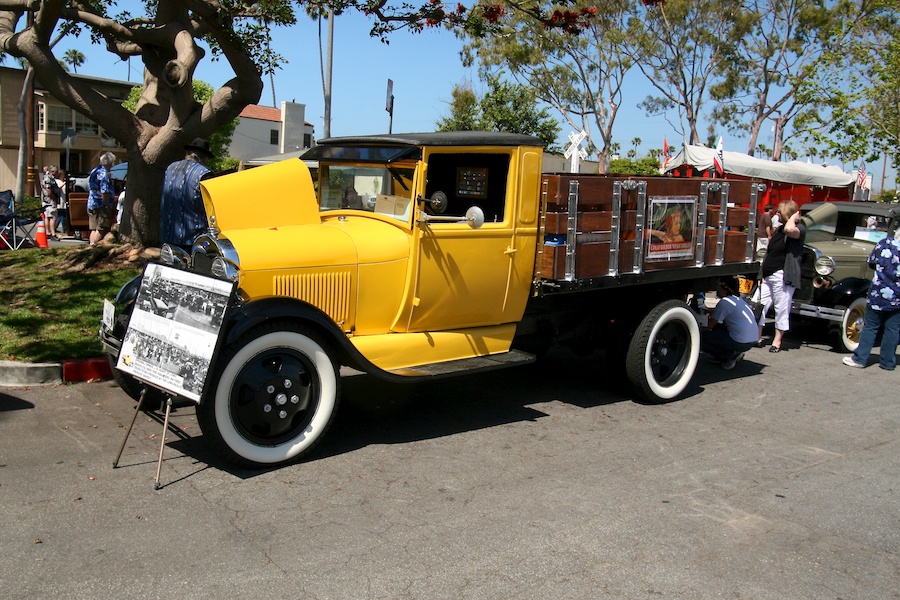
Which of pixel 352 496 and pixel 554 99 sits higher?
pixel 554 99

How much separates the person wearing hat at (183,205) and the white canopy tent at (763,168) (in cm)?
1355

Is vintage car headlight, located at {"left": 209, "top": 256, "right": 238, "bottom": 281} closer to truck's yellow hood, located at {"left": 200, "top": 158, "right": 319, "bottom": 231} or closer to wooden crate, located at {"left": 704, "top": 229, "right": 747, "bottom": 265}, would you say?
truck's yellow hood, located at {"left": 200, "top": 158, "right": 319, "bottom": 231}

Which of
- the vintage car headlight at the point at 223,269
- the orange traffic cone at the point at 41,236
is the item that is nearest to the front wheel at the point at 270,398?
the vintage car headlight at the point at 223,269

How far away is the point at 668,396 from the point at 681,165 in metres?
14.8

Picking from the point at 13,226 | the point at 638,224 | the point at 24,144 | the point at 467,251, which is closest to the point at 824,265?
the point at 638,224

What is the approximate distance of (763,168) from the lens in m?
21.0

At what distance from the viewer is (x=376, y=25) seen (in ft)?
32.9

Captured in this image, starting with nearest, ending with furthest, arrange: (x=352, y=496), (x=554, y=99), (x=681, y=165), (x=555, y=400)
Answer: (x=352, y=496)
(x=555, y=400)
(x=681, y=165)
(x=554, y=99)

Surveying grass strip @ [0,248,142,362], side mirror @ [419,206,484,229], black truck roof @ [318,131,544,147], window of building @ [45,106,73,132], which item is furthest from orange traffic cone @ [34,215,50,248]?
window of building @ [45,106,73,132]

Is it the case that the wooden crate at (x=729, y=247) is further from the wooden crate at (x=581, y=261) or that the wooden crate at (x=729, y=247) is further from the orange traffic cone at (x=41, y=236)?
the orange traffic cone at (x=41, y=236)

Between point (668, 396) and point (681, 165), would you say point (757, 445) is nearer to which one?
point (668, 396)

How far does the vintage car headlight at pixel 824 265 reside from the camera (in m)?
9.38

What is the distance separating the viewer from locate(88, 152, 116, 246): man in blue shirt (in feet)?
45.1

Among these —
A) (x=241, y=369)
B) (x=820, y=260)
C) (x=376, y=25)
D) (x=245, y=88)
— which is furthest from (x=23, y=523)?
(x=820, y=260)
